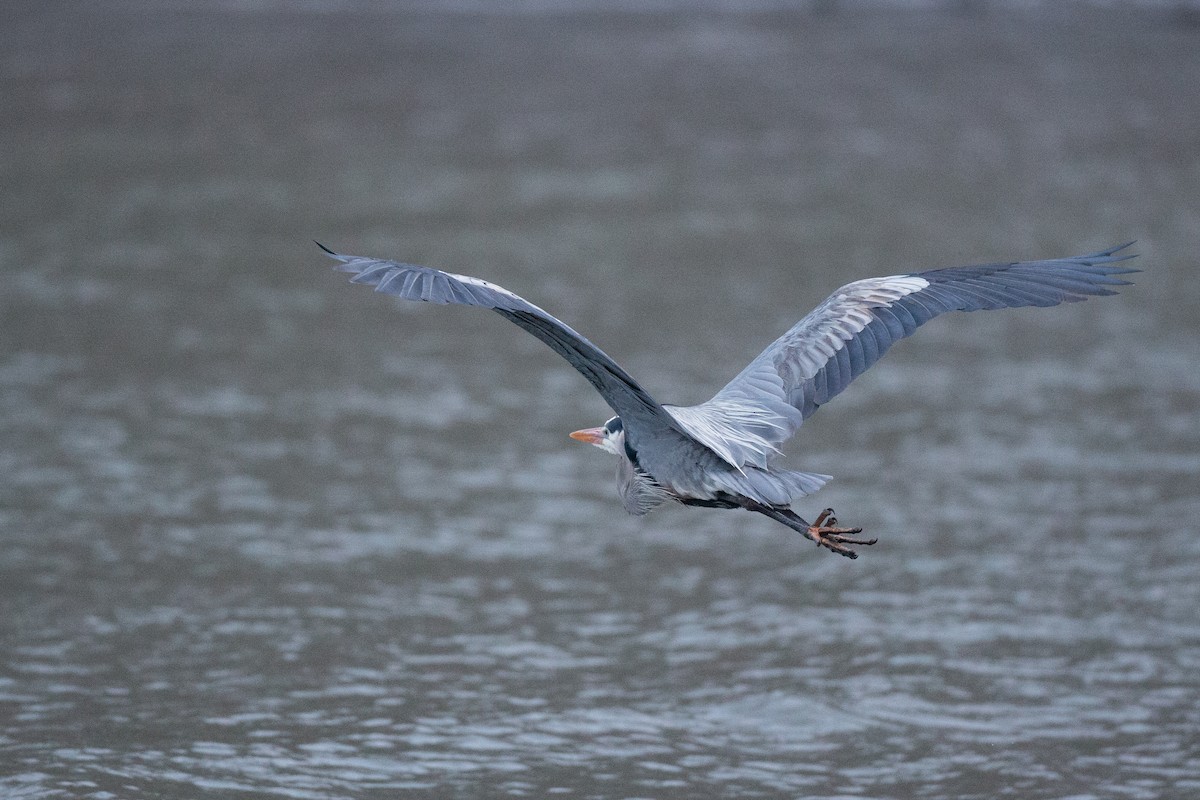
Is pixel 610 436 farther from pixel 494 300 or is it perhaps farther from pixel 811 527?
pixel 494 300

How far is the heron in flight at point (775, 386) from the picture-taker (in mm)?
6078

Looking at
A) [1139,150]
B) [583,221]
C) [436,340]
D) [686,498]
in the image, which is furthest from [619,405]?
[1139,150]

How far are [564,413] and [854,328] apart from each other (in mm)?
5718

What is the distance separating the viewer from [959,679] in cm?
852

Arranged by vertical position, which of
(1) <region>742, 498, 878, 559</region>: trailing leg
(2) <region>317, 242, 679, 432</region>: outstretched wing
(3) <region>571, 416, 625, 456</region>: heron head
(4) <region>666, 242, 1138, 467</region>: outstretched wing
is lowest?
(1) <region>742, 498, 878, 559</region>: trailing leg

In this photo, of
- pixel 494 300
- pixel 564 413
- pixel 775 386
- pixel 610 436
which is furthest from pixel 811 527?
pixel 564 413

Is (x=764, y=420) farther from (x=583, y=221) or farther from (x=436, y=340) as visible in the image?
(x=583, y=221)

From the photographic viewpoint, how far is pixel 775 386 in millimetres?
6719

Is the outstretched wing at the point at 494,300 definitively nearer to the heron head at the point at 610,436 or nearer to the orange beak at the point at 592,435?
the heron head at the point at 610,436

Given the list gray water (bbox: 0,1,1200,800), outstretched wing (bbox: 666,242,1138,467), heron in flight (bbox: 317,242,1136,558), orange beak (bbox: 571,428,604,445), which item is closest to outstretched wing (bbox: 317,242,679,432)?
heron in flight (bbox: 317,242,1136,558)

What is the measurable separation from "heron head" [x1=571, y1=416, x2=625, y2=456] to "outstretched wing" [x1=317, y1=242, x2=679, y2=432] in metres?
0.41

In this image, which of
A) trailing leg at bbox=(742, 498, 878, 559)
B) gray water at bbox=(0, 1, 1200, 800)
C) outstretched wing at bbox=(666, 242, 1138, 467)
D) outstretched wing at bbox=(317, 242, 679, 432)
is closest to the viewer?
outstretched wing at bbox=(317, 242, 679, 432)

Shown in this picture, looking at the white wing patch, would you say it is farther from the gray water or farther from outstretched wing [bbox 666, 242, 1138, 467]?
the gray water

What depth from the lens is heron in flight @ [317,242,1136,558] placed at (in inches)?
239
